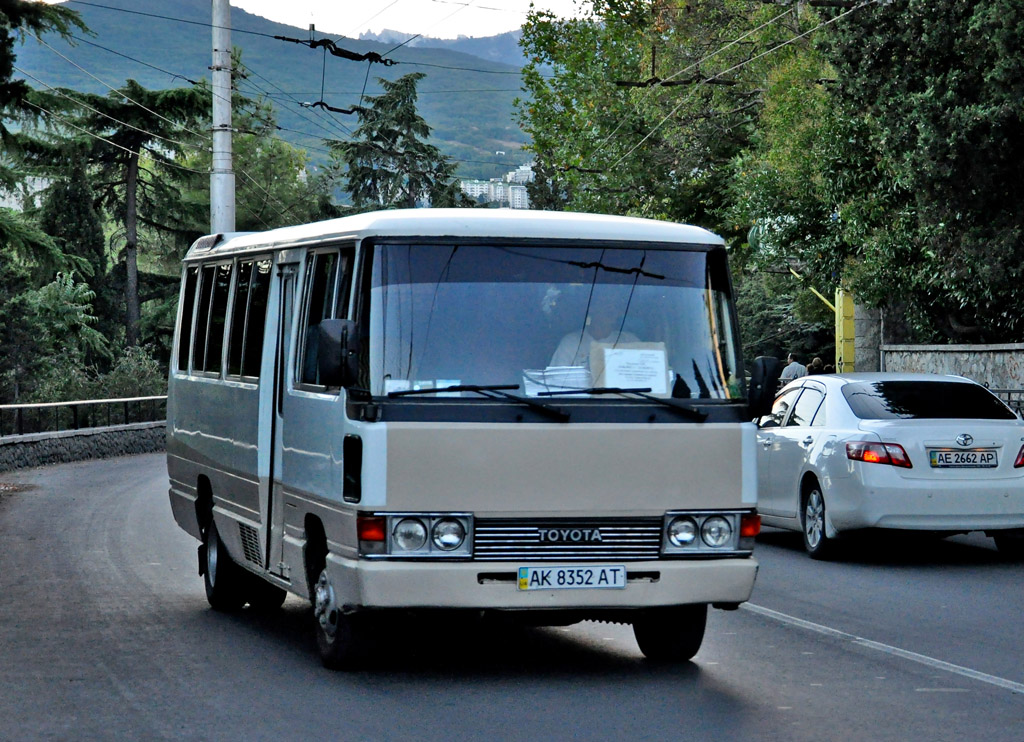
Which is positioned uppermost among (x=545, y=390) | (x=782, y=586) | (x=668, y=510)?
(x=545, y=390)

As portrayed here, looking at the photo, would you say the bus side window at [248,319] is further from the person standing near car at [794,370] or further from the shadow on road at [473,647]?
the person standing near car at [794,370]

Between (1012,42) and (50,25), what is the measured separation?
40.9 feet

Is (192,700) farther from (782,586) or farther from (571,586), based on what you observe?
(782,586)

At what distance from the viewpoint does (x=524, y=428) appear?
799 centimetres

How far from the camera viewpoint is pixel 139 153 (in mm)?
57875

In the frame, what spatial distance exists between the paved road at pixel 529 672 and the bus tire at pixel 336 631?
100 mm

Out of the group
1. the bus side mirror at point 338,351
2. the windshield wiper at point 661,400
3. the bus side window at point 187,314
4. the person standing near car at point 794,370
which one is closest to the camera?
the bus side mirror at point 338,351

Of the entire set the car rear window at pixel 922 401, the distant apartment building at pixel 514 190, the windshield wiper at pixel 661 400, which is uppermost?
the distant apartment building at pixel 514 190

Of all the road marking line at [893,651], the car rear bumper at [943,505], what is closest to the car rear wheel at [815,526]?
the car rear bumper at [943,505]

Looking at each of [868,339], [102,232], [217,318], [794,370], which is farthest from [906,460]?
[102,232]

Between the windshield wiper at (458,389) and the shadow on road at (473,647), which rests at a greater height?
the windshield wiper at (458,389)

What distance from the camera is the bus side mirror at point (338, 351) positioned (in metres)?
7.92

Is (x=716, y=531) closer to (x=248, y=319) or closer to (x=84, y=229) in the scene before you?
(x=248, y=319)

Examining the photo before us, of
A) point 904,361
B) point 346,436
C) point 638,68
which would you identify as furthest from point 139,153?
point 346,436
